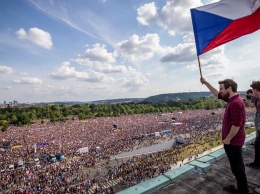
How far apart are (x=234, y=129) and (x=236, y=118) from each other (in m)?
0.15

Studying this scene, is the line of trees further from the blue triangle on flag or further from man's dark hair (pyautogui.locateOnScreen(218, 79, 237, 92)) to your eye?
man's dark hair (pyautogui.locateOnScreen(218, 79, 237, 92))

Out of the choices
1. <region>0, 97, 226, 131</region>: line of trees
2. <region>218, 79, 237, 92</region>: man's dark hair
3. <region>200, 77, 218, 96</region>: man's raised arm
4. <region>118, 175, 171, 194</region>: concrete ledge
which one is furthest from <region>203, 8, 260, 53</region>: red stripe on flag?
<region>0, 97, 226, 131</region>: line of trees

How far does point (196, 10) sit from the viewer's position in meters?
4.32

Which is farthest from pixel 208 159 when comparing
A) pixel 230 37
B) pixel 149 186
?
pixel 230 37

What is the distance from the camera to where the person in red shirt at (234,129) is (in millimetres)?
2746

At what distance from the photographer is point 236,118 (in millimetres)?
2744

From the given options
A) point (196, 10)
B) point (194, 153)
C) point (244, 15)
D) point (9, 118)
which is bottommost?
point (194, 153)

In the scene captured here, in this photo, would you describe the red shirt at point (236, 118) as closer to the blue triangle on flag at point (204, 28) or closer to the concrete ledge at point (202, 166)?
the concrete ledge at point (202, 166)

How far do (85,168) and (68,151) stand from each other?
6874 mm

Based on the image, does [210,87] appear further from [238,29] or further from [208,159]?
[208,159]

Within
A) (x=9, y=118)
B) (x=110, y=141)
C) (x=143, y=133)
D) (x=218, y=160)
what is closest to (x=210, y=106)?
(x=143, y=133)

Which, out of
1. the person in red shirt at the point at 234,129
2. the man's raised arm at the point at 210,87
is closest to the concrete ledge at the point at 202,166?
the person in red shirt at the point at 234,129

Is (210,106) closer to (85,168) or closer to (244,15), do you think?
(85,168)

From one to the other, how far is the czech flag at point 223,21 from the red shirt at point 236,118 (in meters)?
1.79
